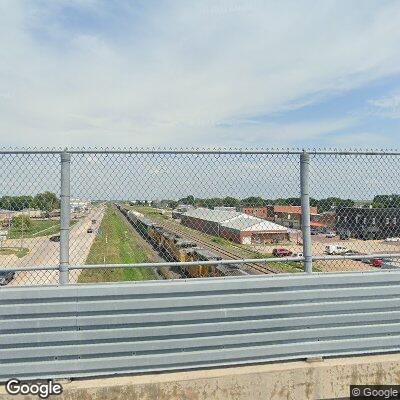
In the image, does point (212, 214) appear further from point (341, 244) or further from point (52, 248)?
point (52, 248)

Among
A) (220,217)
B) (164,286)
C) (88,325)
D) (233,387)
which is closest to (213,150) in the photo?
(220,217)

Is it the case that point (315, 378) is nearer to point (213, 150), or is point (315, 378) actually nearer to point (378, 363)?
point (378, 363)

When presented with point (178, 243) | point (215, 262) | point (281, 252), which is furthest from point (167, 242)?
point (281, 252)
